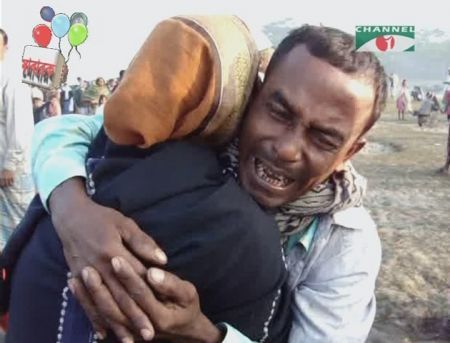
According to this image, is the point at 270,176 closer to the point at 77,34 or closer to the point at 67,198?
the point at 67,198

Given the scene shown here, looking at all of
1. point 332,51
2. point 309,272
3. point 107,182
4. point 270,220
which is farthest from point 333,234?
point 107,182

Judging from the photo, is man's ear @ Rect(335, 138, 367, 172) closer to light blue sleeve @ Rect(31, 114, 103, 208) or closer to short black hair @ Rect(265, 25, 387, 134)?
short black hair @ Rect(265, 25, 387, 134)

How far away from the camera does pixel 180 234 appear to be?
115 centimetres

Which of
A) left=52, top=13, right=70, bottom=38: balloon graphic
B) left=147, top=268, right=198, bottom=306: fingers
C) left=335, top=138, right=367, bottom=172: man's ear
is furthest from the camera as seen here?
left=52, top=13, right=70, bottom=38: balloon graphic

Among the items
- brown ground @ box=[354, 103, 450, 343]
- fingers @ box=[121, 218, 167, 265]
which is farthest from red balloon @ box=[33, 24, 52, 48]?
fingers @ box=[121, 218, 167, 265]

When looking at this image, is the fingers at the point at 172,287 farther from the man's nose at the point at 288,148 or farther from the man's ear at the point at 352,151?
the man's ear at the point at 352,151

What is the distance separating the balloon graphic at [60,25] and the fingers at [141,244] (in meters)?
13.2

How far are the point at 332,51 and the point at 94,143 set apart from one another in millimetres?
552

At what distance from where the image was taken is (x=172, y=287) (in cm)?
111

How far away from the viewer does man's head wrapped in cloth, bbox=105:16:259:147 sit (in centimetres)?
117

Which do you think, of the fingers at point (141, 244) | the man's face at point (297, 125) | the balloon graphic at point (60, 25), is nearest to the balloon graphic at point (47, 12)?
the balloon graphic at point (60, 25)

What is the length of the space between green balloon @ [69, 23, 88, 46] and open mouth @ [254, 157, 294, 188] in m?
13.6

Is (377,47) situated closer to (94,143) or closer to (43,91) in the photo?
(94,143)

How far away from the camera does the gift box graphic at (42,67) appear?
34.5ft
